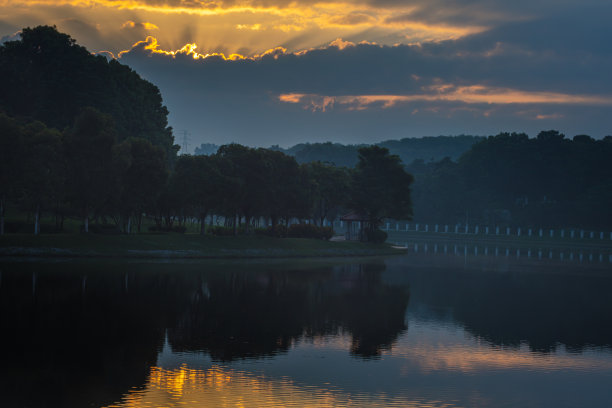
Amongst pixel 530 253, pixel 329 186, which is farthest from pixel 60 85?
pixel 530 253

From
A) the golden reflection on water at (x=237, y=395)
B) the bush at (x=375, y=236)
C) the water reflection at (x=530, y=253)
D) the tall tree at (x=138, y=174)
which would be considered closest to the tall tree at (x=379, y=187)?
the bush at (x=375, y=236)

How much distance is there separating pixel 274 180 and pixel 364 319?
2035 inches

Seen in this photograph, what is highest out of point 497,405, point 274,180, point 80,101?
point 80,101

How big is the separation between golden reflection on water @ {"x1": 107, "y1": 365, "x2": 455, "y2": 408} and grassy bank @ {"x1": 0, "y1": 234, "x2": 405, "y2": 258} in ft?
128

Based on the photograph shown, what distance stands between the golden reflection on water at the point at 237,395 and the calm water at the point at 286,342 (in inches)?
2.4

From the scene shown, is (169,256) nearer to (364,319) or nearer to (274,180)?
(274,180)

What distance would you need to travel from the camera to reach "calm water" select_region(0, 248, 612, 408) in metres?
21.4

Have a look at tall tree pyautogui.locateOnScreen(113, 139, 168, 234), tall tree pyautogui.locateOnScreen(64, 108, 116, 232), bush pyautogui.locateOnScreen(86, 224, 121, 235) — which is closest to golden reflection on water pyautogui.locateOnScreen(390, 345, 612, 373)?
tall tree pyautogui.locateOnScreen(64, 108, 116, 232)

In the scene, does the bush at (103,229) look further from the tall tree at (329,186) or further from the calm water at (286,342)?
the tall tree at (329,186)

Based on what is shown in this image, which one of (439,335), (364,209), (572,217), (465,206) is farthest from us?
(465,206)

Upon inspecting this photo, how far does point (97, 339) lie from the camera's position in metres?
27.4

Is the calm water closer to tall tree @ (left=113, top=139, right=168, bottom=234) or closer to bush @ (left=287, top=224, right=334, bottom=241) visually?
tall tree @ (left=113, top=139, right=168, bottom=234)

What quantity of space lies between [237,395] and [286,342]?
8.15m

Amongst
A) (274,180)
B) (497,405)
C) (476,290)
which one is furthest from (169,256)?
(497,405)
